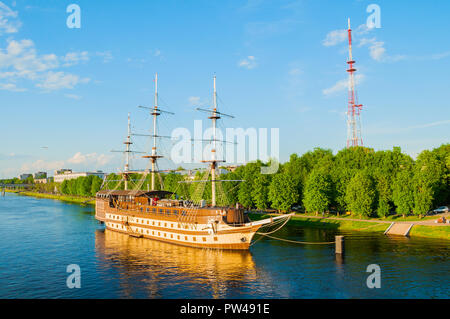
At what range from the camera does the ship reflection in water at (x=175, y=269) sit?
124 ft

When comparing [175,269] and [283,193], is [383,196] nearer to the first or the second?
[283,193]

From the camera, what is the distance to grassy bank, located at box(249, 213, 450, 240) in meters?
64.3

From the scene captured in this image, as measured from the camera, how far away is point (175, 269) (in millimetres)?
46438

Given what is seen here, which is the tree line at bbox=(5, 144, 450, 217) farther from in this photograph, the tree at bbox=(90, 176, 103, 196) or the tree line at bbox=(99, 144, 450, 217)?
the tree at bbox=(90, 176, 103, 196)

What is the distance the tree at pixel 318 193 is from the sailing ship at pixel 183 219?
17.2 meters

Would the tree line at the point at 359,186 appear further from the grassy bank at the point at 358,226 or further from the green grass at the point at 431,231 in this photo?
the green grass at the point at 431,231

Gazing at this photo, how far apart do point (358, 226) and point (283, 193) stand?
81.5ft

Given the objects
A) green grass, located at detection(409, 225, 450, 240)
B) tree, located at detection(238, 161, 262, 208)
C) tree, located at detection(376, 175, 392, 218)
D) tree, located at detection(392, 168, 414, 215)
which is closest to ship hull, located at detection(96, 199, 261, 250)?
green grass, located at detection(409, 225, 450, 240)

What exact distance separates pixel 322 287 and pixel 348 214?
187 ft

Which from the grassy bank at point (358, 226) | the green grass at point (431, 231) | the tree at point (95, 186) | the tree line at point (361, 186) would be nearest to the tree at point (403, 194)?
the tree line at point (361, 186)

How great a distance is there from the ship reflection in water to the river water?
12cm
